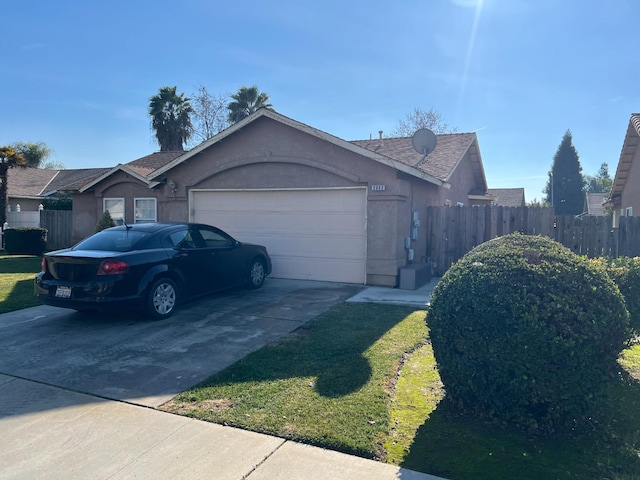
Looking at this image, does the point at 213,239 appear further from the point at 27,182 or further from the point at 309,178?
the point at 27,182

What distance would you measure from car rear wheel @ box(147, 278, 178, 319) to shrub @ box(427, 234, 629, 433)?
16.1ft

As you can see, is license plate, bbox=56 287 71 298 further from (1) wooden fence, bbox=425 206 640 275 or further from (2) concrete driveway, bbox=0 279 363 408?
(1) wooden fence, bbox=425 206 640 275

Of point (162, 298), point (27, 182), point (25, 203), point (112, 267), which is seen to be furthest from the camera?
point (27, 182)

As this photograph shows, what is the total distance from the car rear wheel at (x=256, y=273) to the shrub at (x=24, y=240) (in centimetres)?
1353

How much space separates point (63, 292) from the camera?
6953 mm

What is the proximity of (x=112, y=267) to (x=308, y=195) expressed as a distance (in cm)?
570

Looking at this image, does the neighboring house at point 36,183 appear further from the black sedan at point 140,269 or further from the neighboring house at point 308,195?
the black sedan at point 140,269

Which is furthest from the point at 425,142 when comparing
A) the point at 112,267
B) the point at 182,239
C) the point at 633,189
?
the point at 633,189

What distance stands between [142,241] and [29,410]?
3741 mm

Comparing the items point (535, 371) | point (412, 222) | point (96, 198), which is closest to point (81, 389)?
point (535, 371)

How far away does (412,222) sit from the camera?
1141 cm

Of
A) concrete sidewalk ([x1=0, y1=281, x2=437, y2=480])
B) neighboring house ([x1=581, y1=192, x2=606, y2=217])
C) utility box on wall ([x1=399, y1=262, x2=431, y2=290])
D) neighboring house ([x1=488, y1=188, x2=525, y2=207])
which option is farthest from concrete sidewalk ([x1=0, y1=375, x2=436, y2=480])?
neighboring house ([x1=488, y1=188, x2=525, y2=207])

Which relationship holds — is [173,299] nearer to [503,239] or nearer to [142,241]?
[142,241]

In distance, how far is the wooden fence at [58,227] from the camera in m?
20.7
